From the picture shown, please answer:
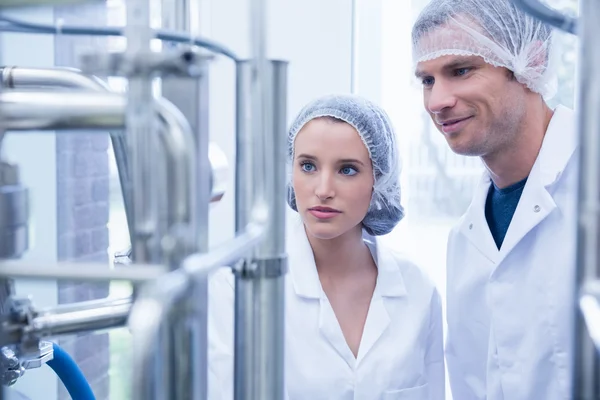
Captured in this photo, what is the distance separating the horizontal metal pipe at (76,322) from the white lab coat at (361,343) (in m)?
0.61

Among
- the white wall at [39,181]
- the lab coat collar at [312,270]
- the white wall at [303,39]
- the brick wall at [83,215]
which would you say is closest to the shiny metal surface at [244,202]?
the lab coat collar at [312,270]

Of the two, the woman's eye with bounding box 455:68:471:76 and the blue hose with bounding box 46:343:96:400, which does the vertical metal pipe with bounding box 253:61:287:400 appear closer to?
the blue hose with bounding box 46:343:96:400

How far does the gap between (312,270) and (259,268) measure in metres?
0.72

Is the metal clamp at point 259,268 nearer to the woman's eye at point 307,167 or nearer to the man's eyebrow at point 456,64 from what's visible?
the woman's eye at point 307,167

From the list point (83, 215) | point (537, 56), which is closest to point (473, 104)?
point (537, 56)

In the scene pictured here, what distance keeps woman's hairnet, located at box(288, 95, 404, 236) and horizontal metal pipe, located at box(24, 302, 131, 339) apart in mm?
799

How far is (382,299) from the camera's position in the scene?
127 cm

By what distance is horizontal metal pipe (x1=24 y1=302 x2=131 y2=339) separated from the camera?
515 mm

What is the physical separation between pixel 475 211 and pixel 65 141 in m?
1.08

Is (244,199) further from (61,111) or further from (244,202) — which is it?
(61,111)

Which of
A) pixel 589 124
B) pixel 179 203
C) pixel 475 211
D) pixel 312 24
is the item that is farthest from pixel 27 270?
pixel 312 24

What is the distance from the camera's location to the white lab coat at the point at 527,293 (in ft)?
3.74

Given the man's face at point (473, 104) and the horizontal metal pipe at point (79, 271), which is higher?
the man's face at point (473, 104)

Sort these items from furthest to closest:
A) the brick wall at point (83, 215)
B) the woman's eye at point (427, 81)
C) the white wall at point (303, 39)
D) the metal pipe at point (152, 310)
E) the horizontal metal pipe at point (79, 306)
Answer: the white wall at point (303, 39) → the brick wall at point (83, 215) → the woman's eye at point (427, 81) → the horizontal metal pipe at point (79, 306) → the metal pipe at point (152, 310)
